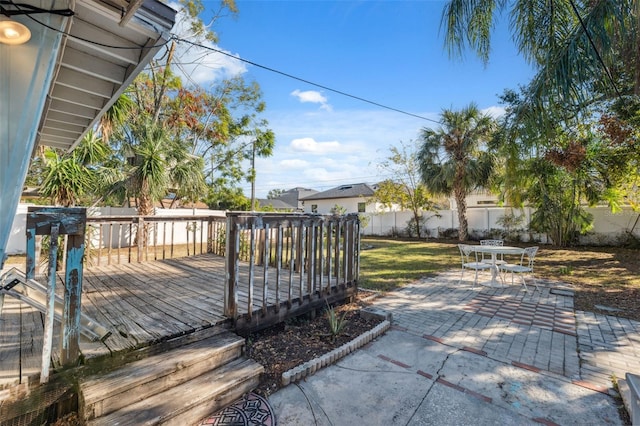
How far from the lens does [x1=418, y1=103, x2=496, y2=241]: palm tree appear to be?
12672 millimetres

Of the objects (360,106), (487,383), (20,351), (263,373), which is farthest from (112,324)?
(360,106)

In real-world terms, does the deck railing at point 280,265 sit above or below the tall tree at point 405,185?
below

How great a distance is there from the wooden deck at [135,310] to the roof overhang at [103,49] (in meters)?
2.52

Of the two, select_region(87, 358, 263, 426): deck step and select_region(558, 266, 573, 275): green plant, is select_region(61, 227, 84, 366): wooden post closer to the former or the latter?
select_region(87, 358, 263, 426): deck step

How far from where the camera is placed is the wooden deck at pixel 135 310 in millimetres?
2090

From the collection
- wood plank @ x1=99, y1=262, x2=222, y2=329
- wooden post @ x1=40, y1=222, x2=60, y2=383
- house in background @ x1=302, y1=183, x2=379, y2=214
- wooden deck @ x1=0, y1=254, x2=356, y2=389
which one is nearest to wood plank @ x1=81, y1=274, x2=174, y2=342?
wooden deck @ x1=0, y1=254, x2=356, y2=389

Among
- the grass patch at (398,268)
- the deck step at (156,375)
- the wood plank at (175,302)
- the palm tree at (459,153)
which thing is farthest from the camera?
the palm tree at (459,153)

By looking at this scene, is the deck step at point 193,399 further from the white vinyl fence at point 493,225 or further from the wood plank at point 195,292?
the white vinyl fence at point 493,225

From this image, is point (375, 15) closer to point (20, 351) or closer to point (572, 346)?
point (572, 346)

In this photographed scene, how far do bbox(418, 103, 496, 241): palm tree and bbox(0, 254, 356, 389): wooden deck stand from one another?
1130 cm

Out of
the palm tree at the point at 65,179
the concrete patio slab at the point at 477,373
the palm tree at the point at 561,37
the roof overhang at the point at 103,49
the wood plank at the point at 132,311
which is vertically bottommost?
the concrete patio slab at the point at 477,373

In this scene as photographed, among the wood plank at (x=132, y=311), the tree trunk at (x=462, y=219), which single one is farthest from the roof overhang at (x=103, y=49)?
the tree trunk at (x=462, y=219)

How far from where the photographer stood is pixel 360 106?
8.39 metres

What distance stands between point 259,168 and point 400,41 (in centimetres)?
1129
